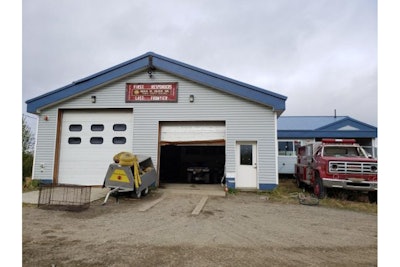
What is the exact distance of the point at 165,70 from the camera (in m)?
11.9

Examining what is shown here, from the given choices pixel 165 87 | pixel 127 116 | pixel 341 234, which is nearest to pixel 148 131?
pixel 127 116

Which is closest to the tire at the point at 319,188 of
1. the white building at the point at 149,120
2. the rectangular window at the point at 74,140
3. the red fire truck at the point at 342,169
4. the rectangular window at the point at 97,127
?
the red fire truck at the point at 342,169

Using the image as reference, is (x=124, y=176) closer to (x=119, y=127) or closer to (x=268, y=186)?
(x=119, y=127)

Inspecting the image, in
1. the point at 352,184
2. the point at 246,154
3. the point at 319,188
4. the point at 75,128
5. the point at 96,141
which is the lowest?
the point at 319,188

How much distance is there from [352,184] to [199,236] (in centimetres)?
684

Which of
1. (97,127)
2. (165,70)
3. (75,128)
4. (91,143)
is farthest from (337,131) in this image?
(75,128)

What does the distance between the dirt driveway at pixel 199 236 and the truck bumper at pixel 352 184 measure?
4.66 ft

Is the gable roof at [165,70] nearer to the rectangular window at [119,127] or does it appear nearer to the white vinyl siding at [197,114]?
the white vinyl siding at [197,114]

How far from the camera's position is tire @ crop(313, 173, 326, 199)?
928 cm

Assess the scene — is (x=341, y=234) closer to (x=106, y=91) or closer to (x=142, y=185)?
(x=142, y=185)

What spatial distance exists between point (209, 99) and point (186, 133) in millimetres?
2101

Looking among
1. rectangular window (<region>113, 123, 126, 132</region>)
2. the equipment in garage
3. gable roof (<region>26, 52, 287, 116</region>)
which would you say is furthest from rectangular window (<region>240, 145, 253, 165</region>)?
rectangular window (<region>113, 123, 126, 132</region>)

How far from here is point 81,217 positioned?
6402mm

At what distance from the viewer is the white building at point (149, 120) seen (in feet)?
37.2
